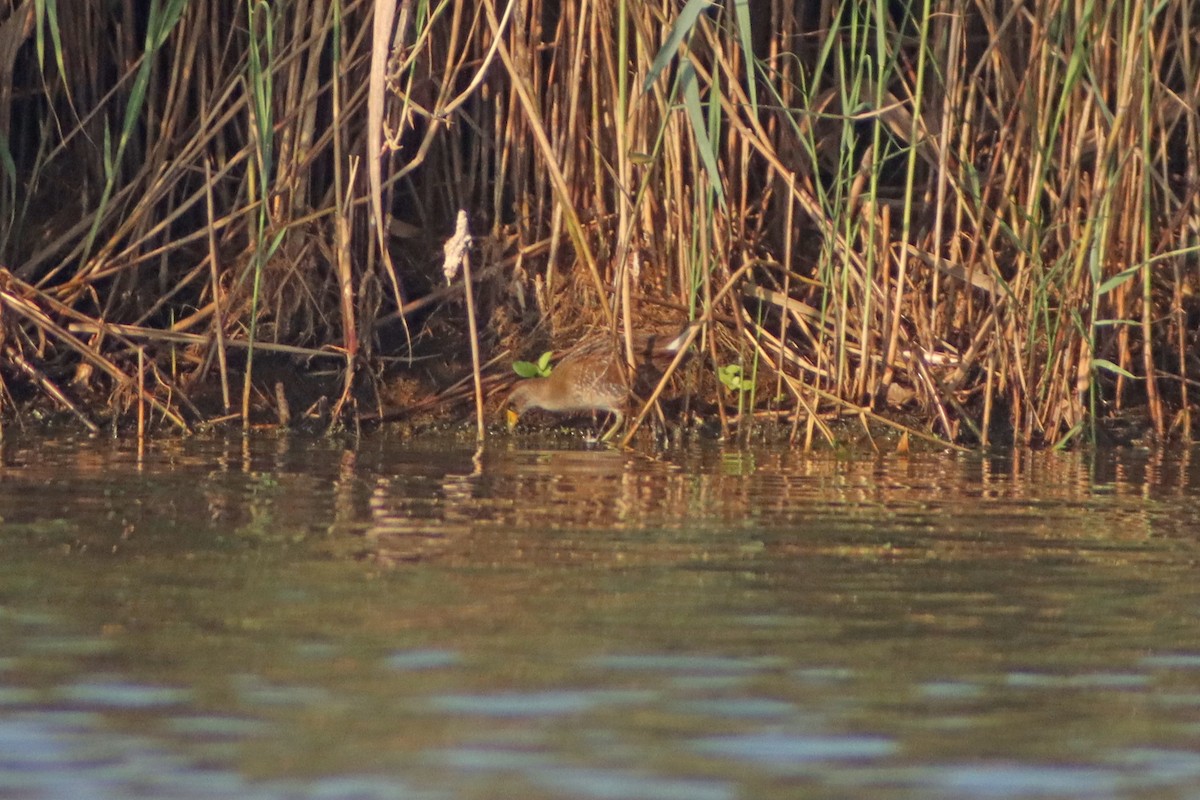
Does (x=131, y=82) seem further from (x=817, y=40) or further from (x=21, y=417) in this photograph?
(x=817, y=40)

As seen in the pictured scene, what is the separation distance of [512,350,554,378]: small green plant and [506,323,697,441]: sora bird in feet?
0.16

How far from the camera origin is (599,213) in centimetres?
717

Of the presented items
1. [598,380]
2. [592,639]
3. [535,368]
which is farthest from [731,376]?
[592,639]

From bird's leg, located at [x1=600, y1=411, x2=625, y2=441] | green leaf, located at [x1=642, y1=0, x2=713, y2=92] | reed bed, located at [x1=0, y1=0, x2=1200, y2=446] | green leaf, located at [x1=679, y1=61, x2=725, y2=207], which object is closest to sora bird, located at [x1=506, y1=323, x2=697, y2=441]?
bird's leg, located at [x1=600, y1=411, x2=625, y2=441]

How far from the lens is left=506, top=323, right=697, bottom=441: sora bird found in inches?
273

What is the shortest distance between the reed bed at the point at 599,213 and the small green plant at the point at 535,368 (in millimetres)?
135

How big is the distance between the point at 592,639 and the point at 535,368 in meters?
3.91

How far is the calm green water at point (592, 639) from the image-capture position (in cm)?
263

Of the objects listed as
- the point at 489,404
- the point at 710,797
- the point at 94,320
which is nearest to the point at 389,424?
the point at 489,404

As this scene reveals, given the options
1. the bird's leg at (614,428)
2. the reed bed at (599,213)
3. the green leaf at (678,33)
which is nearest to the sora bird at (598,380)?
the bird's leg at (614,428)

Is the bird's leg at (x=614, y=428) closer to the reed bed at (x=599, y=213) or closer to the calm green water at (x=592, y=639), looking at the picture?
the reed bed at (x=599, y=213)

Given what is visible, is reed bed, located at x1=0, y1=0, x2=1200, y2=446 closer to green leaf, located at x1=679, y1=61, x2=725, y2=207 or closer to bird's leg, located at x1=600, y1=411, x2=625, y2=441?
bird's leg, located at x1=600, y1=411, x2=625, y2=441

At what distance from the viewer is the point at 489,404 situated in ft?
24.0

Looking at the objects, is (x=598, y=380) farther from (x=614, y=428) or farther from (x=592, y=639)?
(x=592, y=639)
